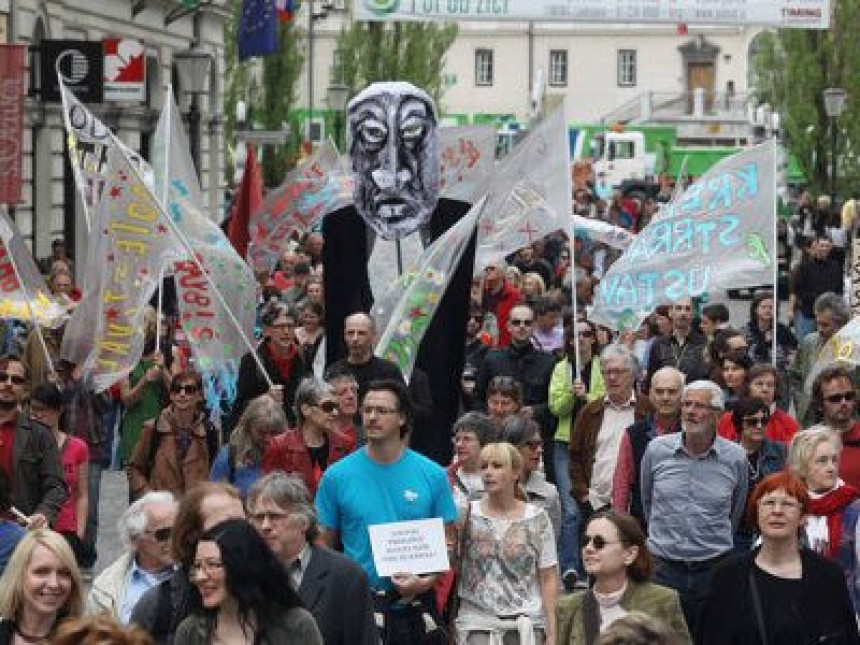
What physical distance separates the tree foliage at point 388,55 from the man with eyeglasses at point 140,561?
55.2m

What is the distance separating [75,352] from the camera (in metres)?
15.3

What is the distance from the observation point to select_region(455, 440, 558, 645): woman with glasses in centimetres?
1010

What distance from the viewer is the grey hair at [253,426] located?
11.8m

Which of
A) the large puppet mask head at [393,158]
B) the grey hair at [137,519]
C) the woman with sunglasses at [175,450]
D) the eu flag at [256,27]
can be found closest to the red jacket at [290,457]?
the woman with sunglasses at [175,450]

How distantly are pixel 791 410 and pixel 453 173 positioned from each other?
18.6 feet

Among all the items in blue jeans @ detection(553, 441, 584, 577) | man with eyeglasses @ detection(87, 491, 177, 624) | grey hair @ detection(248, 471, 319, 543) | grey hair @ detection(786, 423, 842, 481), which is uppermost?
grey hair @ detection(248, 471, 319, 543)

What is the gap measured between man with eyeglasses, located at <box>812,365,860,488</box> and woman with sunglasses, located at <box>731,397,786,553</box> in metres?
0.25

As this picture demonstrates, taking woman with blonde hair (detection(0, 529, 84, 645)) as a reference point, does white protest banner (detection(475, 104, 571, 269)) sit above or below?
above

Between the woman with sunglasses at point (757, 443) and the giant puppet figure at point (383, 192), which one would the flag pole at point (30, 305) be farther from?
the woman with sunglasses at point (757, 443)

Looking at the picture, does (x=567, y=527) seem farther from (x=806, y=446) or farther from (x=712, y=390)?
(x=806, y=446)

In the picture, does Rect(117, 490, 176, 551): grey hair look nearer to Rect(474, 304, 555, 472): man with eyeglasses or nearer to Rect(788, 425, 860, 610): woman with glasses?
Rect(788, 425, 860, 610): woman with glasses

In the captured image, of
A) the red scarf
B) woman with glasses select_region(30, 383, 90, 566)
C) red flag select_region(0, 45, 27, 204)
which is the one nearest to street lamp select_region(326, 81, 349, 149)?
red flag select_region(0, 45, 27, 204)

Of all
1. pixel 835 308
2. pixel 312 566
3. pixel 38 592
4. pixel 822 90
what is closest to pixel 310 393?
pixel 312 566

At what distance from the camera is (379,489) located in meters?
10.1
